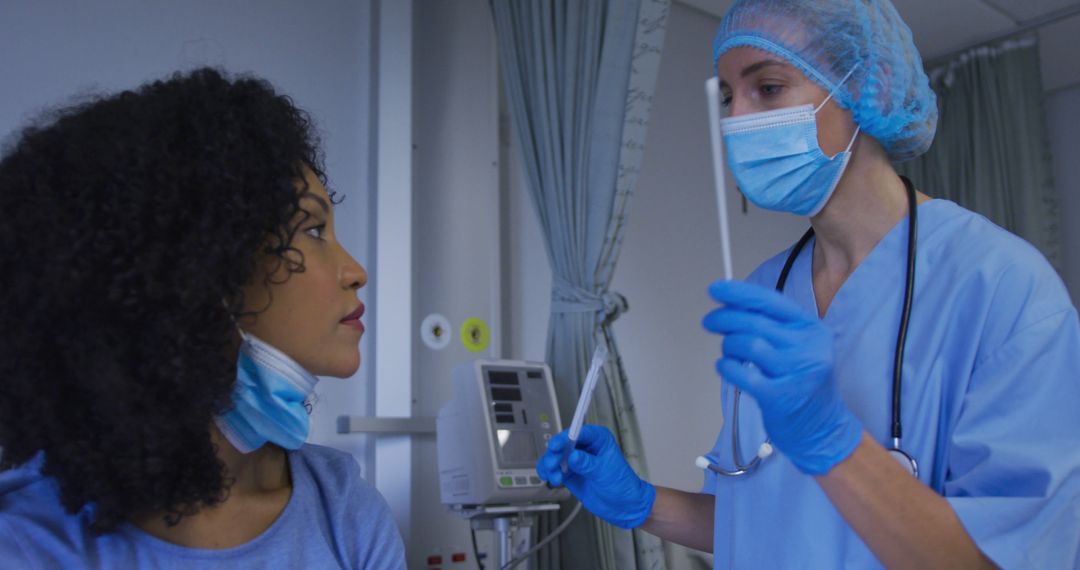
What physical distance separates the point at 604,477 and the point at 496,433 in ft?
1.96

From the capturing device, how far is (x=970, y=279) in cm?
100

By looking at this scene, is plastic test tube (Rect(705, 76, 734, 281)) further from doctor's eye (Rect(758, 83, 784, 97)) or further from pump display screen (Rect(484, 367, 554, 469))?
pump display screen (Rect(484, 367, 554, 469))

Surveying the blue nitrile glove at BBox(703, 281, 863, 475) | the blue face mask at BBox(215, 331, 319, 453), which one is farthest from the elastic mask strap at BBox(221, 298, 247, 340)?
the blue nitrile glove at BBox(703, 281, 863, 475)

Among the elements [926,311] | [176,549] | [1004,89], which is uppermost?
[1004,89]

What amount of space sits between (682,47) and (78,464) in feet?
8.71

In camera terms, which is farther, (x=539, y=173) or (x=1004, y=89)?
(x=1004, y=89)

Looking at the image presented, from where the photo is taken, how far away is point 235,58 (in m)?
2.06

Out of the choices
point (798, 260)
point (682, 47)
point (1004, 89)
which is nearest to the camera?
point (798, 260)

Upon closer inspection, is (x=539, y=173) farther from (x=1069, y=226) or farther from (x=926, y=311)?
(x=1069, y=226)

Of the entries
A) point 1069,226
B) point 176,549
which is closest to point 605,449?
point 176,549

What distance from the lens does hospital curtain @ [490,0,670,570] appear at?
208 cm

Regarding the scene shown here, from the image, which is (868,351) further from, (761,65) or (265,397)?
(265,397)

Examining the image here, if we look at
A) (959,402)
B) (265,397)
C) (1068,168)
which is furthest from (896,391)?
(1068,168)

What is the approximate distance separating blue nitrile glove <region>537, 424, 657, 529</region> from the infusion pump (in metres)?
0.51
